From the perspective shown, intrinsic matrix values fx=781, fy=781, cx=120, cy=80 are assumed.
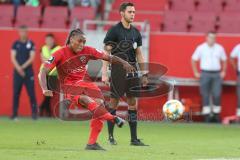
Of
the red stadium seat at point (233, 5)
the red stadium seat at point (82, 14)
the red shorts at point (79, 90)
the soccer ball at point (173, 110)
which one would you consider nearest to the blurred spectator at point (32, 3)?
the red stadium seat at point (82, 14)

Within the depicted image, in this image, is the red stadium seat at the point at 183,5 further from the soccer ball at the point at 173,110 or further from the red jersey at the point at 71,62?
the red jersey at the point at 71,62

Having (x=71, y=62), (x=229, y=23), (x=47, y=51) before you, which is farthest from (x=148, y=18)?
(x=71, y=62)

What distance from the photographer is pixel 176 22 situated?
66.3 ft

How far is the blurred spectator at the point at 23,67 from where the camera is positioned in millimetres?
19156

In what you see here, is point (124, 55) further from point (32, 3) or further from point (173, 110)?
point (32, 3)

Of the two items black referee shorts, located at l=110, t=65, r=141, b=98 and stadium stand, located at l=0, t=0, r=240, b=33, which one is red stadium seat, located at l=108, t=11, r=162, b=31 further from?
black referee shorts, located at l=110, t=65, r=141, b=98

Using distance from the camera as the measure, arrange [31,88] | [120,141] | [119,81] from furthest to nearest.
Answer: [31,88]
[120,141]
[119,81]

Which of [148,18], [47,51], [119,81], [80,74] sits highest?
[148,18]

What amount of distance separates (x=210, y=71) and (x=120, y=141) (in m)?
6.26

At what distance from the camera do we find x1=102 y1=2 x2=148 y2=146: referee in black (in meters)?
12.5

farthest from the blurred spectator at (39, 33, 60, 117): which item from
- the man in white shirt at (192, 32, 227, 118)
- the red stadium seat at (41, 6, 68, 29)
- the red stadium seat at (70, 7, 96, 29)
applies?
the man in white shirt at (192, 32, 227, 118)

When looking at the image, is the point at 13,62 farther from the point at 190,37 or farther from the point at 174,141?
the point at 174,141

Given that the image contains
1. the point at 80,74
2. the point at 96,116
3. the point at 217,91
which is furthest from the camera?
the point at 217,91

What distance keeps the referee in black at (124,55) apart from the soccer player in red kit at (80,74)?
972 mm
